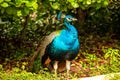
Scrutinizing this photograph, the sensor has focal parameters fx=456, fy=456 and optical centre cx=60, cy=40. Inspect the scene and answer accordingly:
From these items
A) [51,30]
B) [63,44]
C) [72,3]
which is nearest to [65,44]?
[63,44]

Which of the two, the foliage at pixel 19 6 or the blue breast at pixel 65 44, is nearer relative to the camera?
the foliage at pixel 19 6

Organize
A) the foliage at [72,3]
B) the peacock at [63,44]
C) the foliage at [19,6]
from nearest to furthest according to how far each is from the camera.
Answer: the foliage at [19,6], the foliage at [72,3], the peacock at [63,44]

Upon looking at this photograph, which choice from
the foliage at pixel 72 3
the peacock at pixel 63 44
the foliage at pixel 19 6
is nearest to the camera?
the foliage at pixel 19 6

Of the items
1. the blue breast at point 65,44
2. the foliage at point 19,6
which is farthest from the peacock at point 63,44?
the foliage at point 19,6

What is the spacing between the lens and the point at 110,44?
8273mm

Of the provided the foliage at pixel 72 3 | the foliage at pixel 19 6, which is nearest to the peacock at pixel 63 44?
the foliage at pixel 72 3

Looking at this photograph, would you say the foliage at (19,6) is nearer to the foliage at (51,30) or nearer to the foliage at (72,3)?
the foliage at (51,30)

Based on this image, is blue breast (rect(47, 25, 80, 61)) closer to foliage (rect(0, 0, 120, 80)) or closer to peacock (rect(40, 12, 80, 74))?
peacock (rect(40, 12, 80, 74))

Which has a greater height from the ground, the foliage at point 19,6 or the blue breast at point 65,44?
the foliage at point 19,6

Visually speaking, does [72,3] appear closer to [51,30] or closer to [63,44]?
[63,44]

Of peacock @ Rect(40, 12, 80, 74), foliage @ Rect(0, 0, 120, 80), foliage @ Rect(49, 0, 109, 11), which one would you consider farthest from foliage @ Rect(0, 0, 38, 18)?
peacock @ Rect(40, 12, 80, 74)

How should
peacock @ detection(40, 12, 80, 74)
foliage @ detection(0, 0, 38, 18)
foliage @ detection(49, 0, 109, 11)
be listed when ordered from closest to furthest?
foliage @ detection(0, 0, 38, 18)
foliage @ detection(49, 0, 109, 11)
peacock @ detection(40, 12, 80, 74)

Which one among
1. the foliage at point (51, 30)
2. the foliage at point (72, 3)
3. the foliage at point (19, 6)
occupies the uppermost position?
the foliage at point (19, 6)

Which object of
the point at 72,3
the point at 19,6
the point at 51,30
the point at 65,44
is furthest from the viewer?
the point at 51,30
